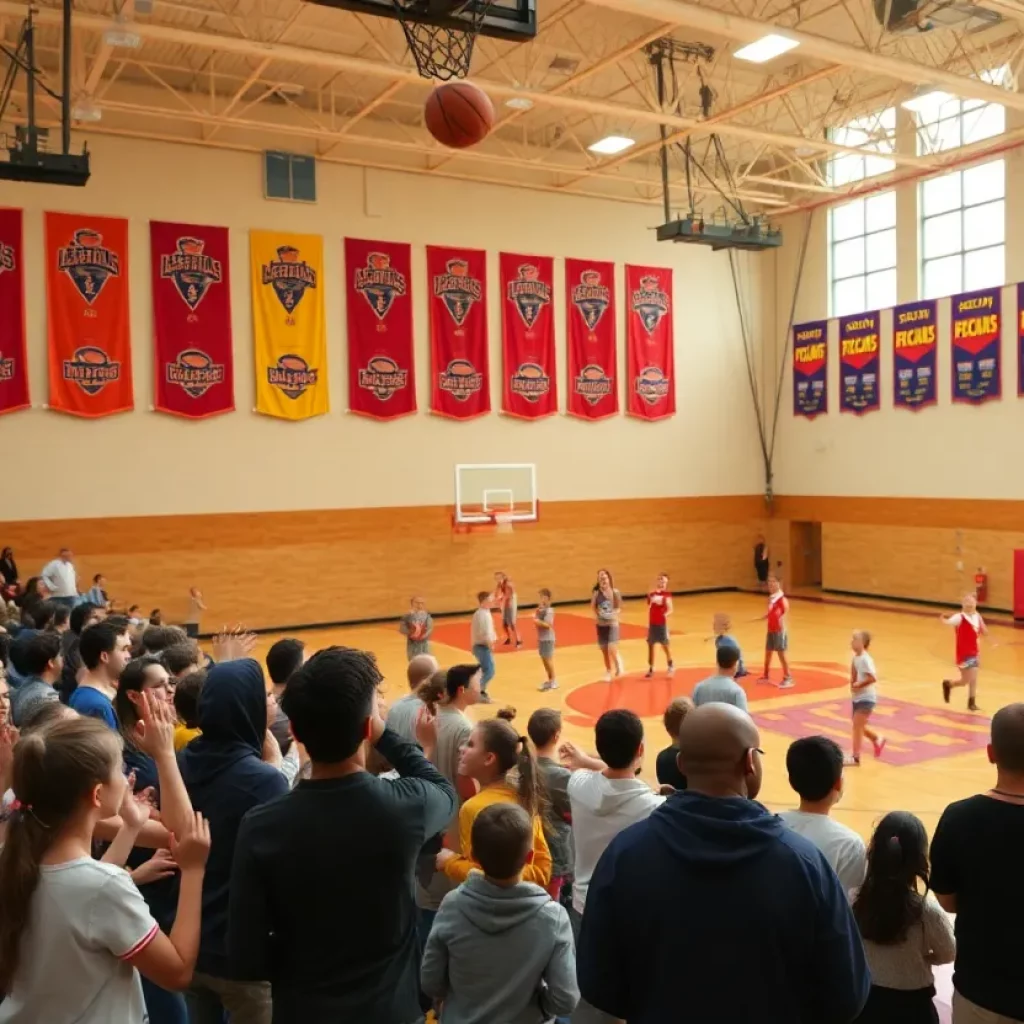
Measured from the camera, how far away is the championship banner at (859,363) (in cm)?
2350

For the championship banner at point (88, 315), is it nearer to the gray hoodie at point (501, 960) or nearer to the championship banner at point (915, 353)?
the championship banner at point (915, 353)

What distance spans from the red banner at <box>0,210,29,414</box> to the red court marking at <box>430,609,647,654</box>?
8878 mm

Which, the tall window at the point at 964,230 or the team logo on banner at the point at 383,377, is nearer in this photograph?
the tall window at the point at 964,230

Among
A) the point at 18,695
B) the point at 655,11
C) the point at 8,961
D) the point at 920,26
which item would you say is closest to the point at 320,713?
the point at 8,961

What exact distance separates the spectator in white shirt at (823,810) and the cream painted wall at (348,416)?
1761 cm

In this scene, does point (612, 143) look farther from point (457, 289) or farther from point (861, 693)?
point (861, 693)

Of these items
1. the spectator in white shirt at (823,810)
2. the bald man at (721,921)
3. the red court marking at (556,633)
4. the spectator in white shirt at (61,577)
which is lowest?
the red court marking at (556,633)

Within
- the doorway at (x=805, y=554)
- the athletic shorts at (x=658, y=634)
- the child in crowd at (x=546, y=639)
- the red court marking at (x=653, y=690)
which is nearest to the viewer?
the red court marking at (x=653, y=690)

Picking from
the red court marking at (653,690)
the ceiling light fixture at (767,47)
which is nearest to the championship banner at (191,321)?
the red court marking at (653,690)

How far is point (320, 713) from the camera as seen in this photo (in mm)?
2451

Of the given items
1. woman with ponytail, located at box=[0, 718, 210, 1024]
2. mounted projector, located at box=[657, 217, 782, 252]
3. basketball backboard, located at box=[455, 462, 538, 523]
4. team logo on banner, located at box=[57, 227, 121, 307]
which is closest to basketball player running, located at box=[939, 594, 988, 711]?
mounted projector, located at box=[657, 217, 782, 252]

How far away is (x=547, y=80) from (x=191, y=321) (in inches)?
330

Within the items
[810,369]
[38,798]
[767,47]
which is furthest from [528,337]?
[38,798]

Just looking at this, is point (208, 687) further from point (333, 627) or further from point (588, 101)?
point (333, 627)
